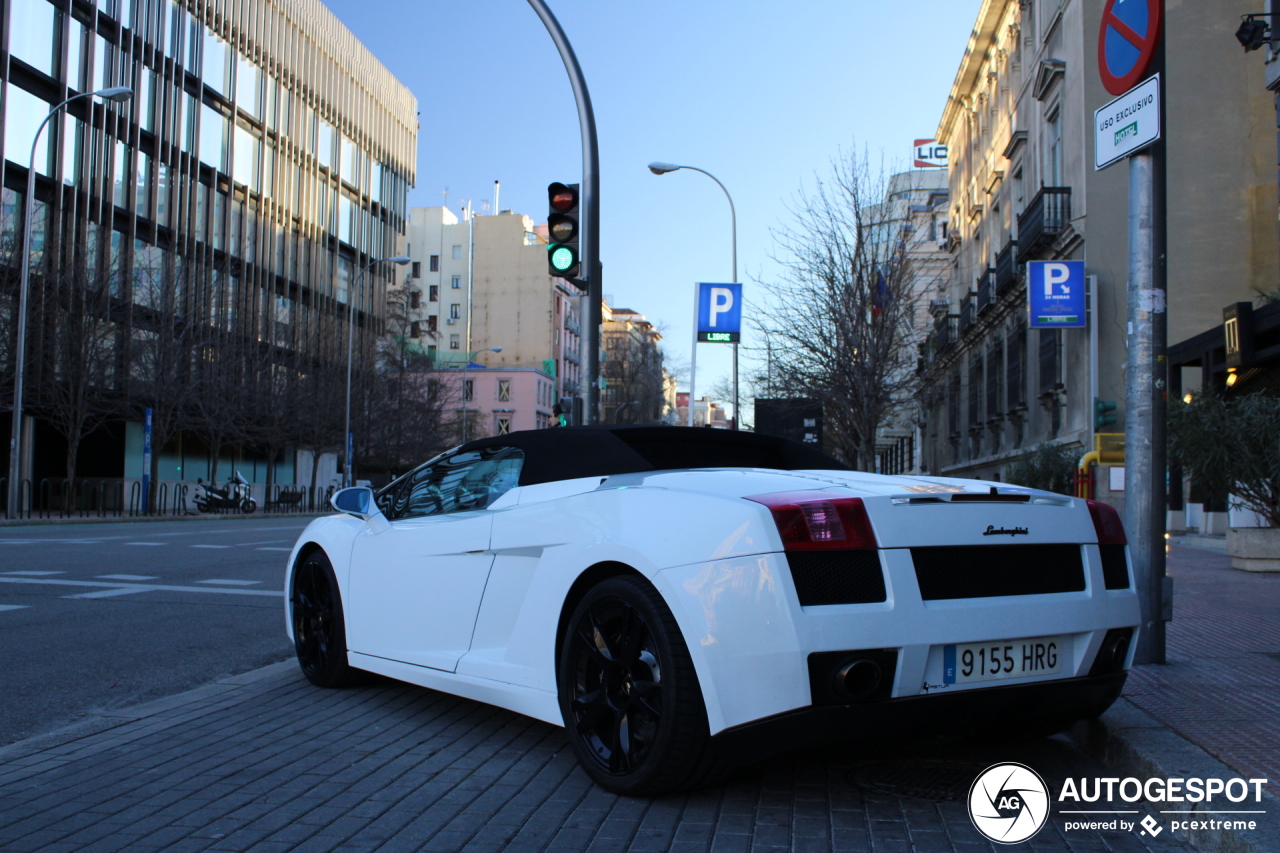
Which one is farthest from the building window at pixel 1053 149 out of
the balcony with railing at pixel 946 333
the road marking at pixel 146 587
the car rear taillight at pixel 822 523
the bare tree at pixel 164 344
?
the car rear taillight at pixel 822 523

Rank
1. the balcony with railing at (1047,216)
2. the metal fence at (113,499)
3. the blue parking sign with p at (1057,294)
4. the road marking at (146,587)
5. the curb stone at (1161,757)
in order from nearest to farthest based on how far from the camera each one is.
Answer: the curb stone at (1161,757)
the road marking at (146,587)
the blue parking sign with p at (1057,294)
the balcony with railing at (1047,216)
the metal fence at (113,499)

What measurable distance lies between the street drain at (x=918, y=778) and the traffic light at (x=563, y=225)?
732 cm

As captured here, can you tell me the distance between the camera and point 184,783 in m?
3.89

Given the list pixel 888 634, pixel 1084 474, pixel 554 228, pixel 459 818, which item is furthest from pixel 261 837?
pixel 1084 474

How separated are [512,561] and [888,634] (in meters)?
1.57

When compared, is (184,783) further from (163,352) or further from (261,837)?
(163,352)

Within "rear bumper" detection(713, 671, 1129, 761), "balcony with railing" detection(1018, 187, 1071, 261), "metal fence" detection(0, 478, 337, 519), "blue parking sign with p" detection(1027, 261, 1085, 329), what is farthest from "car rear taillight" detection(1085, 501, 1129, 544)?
"metal fence" detection(0, 478, 337, 519)

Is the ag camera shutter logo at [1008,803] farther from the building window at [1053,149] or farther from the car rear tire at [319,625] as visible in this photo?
the building window at [1053,149]

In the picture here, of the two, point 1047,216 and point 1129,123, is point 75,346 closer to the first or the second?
point 1047,216

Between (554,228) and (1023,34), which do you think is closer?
(554,228)

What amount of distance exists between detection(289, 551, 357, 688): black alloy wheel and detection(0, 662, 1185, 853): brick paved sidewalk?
545mm

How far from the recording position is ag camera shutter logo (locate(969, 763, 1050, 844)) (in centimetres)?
337

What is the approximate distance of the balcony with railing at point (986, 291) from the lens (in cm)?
3478

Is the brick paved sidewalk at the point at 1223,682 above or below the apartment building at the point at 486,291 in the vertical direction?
below
